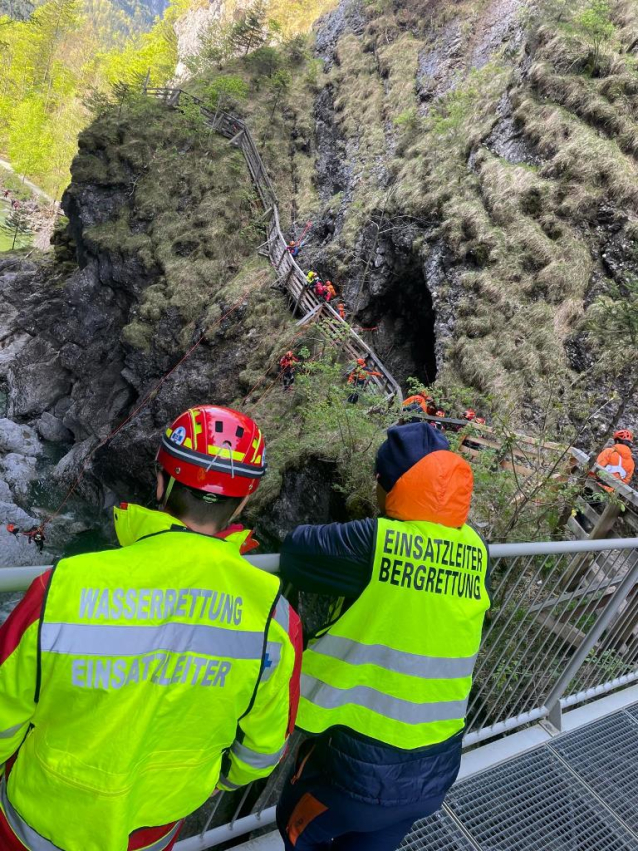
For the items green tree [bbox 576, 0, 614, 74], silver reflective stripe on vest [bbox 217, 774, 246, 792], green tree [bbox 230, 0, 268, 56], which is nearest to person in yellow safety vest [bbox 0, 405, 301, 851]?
silver reflective stripe on vest [bbox 217, 774, 246, 792]

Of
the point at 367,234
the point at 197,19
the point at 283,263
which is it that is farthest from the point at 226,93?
the point at 197,19

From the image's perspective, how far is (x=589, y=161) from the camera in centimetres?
1158

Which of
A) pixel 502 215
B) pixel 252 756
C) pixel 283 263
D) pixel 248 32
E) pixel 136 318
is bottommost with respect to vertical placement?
pixel 136 318

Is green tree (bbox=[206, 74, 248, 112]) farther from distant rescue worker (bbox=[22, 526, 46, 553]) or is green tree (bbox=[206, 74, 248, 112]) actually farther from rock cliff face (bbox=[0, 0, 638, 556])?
distant rescue worker (bbox=[22, 526, 46, 553])

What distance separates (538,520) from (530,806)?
3445mm

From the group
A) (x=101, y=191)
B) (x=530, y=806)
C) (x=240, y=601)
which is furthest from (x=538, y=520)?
(x=101, y=191)

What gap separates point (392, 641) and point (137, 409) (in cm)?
1758

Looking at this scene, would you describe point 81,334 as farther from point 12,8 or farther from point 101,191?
point 12,8

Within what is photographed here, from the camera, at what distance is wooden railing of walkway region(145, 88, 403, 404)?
40.7 ft

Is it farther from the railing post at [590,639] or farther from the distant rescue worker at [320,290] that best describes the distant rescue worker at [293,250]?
the railing post at [590,639]

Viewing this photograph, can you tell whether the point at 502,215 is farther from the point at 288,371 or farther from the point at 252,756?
the point at 252,756

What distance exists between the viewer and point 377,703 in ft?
5.23

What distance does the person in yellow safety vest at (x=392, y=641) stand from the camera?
1.56 metres

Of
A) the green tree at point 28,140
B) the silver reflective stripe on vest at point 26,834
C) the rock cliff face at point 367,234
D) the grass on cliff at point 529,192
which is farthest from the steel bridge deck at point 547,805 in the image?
the green tree at point 28,140
